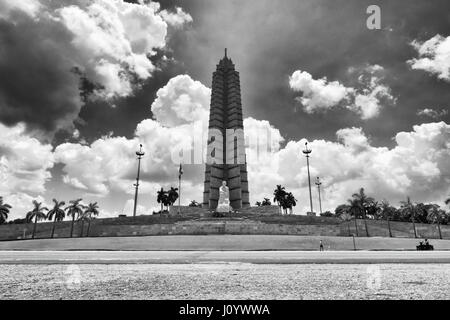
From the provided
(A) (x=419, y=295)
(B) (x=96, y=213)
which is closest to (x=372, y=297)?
(A) (x=419, y=295)

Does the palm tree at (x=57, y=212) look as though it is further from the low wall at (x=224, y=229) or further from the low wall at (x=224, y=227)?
the low wall at (x=224, y=229)

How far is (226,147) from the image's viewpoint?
85.5 metres

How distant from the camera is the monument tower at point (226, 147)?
260 ft

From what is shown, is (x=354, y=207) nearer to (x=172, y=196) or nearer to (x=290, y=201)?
(x=290, y=201)

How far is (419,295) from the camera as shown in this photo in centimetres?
555

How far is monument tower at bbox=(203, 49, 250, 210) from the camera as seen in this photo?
260 ft

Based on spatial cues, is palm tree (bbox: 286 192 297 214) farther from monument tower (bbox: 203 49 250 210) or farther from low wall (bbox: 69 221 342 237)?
low wall (bbox: 69 221 342 237)

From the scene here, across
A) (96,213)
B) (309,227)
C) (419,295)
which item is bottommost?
(419,295)

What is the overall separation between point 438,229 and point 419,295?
183ft

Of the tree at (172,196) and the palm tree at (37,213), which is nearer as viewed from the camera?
the palm tree at (37,213)

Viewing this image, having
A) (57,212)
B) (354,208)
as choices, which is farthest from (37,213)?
(354,208)

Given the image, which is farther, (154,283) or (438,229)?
(438,229)

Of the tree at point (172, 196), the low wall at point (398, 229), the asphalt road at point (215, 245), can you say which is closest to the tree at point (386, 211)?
the low wall at point (398, 229)
